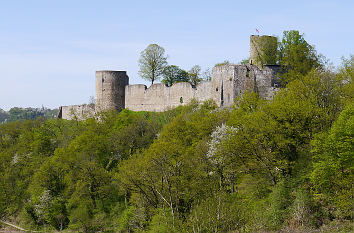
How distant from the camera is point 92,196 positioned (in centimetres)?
4128

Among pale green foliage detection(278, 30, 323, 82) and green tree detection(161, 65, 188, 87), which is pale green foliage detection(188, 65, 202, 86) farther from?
pale green foliage detection(278, 30, 323, 82)

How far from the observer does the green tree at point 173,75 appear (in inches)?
2581

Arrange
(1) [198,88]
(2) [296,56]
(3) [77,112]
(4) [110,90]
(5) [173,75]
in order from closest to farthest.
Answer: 1. (2) [296,56]
2. (1) [198,88]
3. (4) [110,90]
4. (3) [77,112]
5. (5) [173,75]

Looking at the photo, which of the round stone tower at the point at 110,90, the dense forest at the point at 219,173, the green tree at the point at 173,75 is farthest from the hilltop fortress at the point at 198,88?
the green tree at the point at 173,75

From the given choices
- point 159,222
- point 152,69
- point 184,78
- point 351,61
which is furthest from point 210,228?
point 184,78

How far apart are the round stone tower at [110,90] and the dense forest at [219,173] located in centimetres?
1074

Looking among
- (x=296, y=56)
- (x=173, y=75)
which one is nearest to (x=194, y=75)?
(x=173, y=75)

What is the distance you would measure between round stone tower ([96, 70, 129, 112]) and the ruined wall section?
2191mm

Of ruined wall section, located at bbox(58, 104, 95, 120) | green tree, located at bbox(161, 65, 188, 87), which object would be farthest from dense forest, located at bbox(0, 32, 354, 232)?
green tree, located at bbox(161, 65, 188, 87)

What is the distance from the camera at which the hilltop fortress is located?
143 feet

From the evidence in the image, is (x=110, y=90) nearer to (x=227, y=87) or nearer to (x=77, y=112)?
(x=77, y=112)

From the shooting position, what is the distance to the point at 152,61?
6219 centimetres

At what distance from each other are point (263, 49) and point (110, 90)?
63.4ft

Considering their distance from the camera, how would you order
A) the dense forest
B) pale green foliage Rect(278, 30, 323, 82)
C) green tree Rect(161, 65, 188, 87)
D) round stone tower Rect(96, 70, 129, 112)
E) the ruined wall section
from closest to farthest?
the dense forest → pale green foliage Rect(278, 30, 323, 82) → round stone tower Rect(96, 70, 129, 112) → the ruined wall section → green tree Rect(161, 65, 188, 87)
